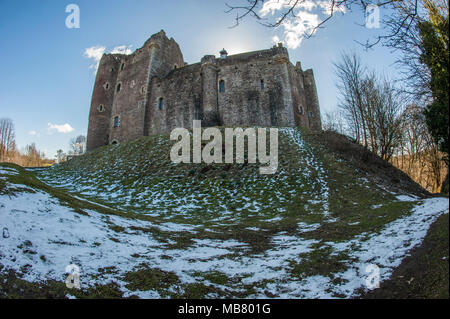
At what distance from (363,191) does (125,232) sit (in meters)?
9.95

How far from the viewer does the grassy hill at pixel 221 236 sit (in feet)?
13.0

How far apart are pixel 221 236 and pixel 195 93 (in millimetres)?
23084

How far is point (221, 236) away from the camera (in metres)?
7.48

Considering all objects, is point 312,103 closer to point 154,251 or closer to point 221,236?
point 221,236

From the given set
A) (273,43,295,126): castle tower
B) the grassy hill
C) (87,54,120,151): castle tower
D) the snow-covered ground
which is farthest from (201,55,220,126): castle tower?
the snow-covered ground

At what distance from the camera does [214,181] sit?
574 inches

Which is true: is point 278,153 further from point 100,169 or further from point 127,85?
point 127,85

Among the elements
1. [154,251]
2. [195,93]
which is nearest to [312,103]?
[195,93]

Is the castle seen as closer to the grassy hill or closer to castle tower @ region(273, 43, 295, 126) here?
castle tower @ region(273, 43, 295, 126)

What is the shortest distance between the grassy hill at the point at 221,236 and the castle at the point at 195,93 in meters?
12.2

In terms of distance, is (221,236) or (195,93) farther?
(195,93)

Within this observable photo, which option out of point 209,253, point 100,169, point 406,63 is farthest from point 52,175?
point 406,63

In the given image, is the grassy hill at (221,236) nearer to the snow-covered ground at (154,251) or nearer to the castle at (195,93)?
the snow-covered ground at (154,251)

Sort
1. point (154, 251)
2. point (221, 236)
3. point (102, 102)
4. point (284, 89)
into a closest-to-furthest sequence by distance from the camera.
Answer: point (154, 251)
point (221, 236)
point (284, 89)
point (102, 102)
